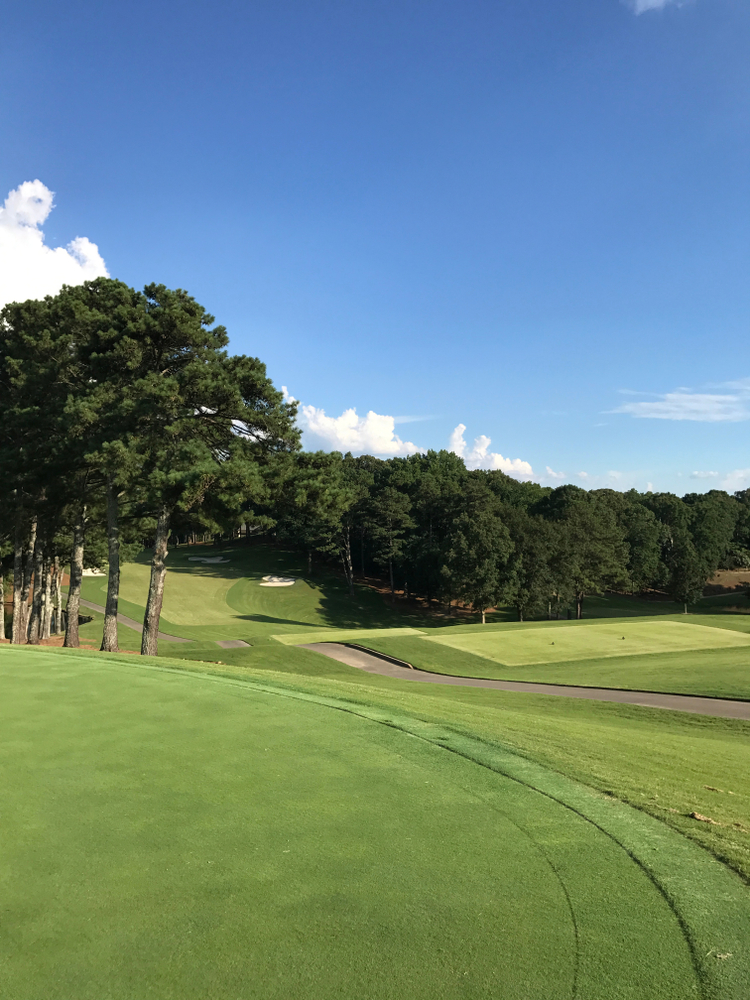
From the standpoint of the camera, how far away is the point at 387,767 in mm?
6438

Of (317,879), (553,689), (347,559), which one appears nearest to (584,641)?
(553,689)

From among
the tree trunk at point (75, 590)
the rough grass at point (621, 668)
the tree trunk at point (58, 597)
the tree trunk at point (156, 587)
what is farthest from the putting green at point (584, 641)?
the tree trunk at point (58, 597)

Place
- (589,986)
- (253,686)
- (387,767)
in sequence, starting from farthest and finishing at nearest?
(253,686) < (387,767) < (589,986)

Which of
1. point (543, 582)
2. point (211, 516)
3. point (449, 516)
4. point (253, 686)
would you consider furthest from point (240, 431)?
point (449, 516)

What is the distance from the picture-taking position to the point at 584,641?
32.3 meters

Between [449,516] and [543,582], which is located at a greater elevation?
[449,516]

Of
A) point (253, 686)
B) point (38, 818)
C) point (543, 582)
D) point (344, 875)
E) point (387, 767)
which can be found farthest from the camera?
point (543, 582)

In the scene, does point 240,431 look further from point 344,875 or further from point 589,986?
point 589,986

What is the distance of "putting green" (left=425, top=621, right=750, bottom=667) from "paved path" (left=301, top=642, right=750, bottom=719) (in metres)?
4.83

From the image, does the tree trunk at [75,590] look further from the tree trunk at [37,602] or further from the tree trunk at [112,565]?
the tree trunk at [37,602]

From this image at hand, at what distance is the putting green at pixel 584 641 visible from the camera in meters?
29.3

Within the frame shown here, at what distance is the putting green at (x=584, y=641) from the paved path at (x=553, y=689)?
4.83 meters

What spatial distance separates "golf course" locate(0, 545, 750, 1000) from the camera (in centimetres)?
321

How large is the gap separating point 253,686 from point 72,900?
758 centimetres
